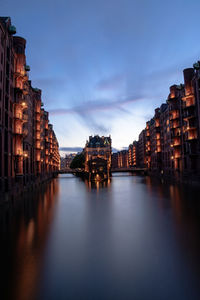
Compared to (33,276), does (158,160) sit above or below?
above

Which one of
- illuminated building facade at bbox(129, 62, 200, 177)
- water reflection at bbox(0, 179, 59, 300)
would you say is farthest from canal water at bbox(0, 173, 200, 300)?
illuminated building facade at bbox(129, 62, 200, 177)

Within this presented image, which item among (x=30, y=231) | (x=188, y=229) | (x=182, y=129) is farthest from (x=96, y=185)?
(x=188, y=229)

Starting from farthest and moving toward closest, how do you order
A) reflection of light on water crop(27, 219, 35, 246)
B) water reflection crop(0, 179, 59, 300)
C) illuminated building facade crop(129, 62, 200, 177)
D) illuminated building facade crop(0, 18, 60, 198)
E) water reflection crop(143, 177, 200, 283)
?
1. illuminated building facade crop(129, 62, 200, 177)
2. illuminated building facade crop(0, 18, 60, 198)
3. reflection of light on water crop(27, 219, 35, 246)
4. water reflection crop(143, 177, 200, 283)
5. water reflection crop(0, 179, 59, 300)

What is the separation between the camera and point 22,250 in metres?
13.0

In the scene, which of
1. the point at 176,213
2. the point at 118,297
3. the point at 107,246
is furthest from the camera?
the point at 176,213

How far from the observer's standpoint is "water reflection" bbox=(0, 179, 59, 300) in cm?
886

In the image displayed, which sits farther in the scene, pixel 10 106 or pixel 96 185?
pixel 96 185

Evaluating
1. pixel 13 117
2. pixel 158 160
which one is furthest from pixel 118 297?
pixel 158 160

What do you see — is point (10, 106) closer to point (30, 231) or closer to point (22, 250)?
point (30, 231)

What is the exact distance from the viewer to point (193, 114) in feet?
163

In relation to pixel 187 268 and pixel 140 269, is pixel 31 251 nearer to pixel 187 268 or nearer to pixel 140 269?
pixel 140 269

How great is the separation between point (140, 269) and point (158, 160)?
272ft

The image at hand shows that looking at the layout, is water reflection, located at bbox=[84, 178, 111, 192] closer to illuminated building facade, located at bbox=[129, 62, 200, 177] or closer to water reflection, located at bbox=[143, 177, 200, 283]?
illuminated building facade, located at bbox=[129, 62, 200, 177]

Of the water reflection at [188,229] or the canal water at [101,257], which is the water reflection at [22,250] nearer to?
the canal water at [101,257]
